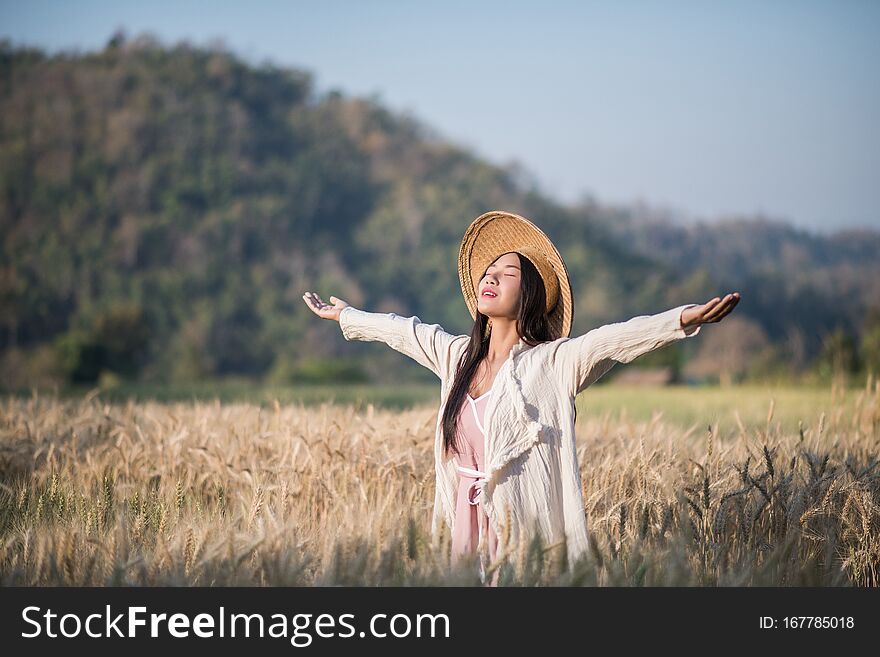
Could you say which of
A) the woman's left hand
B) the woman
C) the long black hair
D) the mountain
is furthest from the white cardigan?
the mountain

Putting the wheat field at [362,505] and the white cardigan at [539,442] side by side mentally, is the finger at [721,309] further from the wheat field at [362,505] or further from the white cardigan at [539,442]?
the wheat field at [362,505]

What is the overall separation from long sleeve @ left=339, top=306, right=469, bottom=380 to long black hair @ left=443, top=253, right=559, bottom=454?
0.33 feet

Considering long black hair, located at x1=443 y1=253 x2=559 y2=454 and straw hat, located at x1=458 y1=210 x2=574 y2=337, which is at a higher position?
straw hat, located at x1=458 y1=210 x2=574 y2=337

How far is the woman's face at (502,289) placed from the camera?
3.47 meters

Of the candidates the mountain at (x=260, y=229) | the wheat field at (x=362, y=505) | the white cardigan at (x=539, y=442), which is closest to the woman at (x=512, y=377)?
the white cardigan at (x=539, y=442)

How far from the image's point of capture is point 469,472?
345cm

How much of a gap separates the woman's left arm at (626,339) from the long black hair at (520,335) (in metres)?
0.22

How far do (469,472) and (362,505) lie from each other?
1.26 ft

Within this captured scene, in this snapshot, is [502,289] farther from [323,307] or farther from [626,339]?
[323,307]

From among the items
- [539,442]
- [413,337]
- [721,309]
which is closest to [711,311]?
[721,309]

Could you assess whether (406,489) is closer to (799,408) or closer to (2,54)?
(799,408)

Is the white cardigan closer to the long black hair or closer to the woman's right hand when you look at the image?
the long black hair

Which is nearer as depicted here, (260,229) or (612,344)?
(612,344)

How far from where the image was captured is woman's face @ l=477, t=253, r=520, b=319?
3.47 meters
